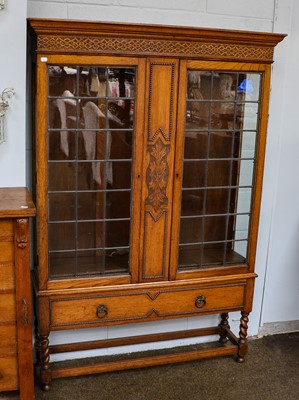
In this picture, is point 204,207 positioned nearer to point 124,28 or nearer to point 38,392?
point 124,28

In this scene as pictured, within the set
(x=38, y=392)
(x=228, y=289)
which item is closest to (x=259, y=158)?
(x=228, y=289)

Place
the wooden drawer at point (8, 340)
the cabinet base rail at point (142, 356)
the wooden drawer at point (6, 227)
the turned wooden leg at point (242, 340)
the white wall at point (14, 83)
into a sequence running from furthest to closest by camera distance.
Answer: the turned wooden leg at point (242, 340)
the cabinet base rail at point (142, 356)
the white wall at point (14, 83)
the wooden drawer at point (8, 340)
the wooden drawer at point (6, 227)

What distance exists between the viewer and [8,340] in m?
2.33

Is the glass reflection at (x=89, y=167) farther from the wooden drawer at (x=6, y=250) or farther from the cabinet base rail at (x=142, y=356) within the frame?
the cabinet base rail at (x=142, y=356)

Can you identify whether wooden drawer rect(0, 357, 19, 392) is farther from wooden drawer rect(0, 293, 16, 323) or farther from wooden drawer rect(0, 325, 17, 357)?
wooden drawer rect(0, 293, 16, 323)

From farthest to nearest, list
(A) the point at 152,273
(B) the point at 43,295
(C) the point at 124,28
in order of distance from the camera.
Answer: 1. (A) the point at 152,273
2. (B) the point at 43,295
3. (C) the point at 124,28

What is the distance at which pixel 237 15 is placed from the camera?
3064 millimetres

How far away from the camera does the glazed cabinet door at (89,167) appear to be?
2508mm

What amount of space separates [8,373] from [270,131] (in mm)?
2026

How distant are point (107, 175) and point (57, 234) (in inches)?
15.4

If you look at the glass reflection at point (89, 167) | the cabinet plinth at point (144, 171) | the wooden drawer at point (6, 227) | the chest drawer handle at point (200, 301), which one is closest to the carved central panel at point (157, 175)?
the cabinet plinth at point (144, 171)

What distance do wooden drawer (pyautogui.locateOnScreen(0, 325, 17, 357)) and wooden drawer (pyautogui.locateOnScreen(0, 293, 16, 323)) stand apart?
0.04 meters

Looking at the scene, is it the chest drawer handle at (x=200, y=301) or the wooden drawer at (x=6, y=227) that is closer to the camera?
the wooden drawer at (x=6, y=227)

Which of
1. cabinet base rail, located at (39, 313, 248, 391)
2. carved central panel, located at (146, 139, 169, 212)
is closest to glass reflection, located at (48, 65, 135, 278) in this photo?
carved central panel, located at (146, 139, 169, 212)
